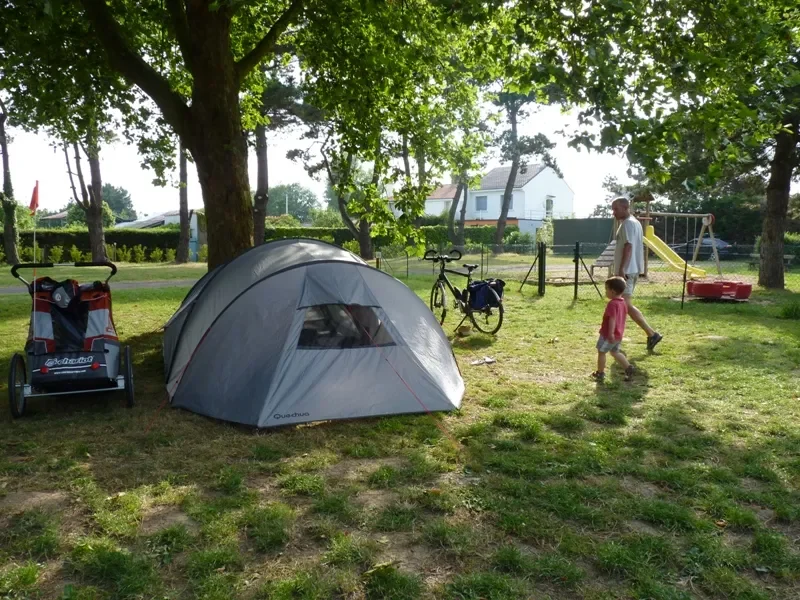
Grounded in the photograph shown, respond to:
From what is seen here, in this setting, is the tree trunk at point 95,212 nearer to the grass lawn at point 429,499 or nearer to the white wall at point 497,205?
the grass lawn at point 429,499

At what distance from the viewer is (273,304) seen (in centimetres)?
587

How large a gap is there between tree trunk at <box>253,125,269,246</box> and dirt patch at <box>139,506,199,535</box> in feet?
69.6

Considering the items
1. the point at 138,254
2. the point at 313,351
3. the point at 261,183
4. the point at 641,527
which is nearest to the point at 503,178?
the point at 138,254

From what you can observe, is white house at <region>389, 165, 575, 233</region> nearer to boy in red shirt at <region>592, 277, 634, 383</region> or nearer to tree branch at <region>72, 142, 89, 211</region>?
tree branch at <region>72, 142, 89, 211</region>

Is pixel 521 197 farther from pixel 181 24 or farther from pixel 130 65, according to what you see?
pixel 130 65

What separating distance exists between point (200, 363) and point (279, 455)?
153 centimetres

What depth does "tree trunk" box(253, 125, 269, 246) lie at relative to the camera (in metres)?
24.4

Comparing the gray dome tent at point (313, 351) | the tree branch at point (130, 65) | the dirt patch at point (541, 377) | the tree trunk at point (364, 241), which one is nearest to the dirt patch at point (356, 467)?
the gray dome tent at point (313, 351)

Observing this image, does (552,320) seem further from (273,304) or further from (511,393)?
(273,304)

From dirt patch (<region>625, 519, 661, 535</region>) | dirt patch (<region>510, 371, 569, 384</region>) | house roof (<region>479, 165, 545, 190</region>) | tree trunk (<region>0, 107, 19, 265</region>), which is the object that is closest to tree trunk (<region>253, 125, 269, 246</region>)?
tree trunk (<region>0, 107, 19, 265</region>)

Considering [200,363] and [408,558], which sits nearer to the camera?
[408,558]

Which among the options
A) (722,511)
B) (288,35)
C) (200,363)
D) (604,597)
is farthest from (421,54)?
(604,597)

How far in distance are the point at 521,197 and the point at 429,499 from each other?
2176 inches

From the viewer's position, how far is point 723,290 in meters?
13.8
